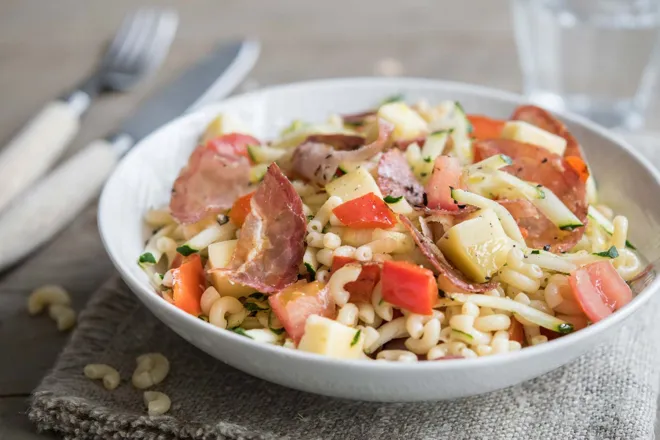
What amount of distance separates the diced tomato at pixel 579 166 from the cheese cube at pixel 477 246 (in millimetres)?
538

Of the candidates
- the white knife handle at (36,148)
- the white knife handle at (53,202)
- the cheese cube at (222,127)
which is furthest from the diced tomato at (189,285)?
the white knife handle at (36,148)

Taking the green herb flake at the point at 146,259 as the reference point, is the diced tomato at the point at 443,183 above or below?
above

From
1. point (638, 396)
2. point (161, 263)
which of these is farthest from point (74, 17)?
point (638, 396)

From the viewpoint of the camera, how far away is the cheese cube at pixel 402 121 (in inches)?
114

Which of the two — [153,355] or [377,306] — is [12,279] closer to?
[153,355]

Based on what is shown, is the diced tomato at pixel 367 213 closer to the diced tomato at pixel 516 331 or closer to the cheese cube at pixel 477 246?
the cheese cube at pixel 477 246

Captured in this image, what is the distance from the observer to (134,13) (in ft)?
17.9

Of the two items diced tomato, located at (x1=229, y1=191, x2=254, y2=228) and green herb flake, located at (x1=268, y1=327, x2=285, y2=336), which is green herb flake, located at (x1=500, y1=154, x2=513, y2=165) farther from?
green herb flake, located at (x1=268, y1=327, x2=285, y2=336)

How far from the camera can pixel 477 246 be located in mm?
2258

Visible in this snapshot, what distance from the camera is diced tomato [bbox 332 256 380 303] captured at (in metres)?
2.25

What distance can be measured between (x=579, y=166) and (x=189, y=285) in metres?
1.36

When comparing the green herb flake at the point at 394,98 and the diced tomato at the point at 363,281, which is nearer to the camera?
the diced tomato at the point at 363,281

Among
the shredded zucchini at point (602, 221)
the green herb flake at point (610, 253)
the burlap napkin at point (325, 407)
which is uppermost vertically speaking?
the green herb flake at point (610, 253)

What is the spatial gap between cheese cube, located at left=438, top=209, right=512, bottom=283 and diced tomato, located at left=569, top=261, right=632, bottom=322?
0.21 meters
